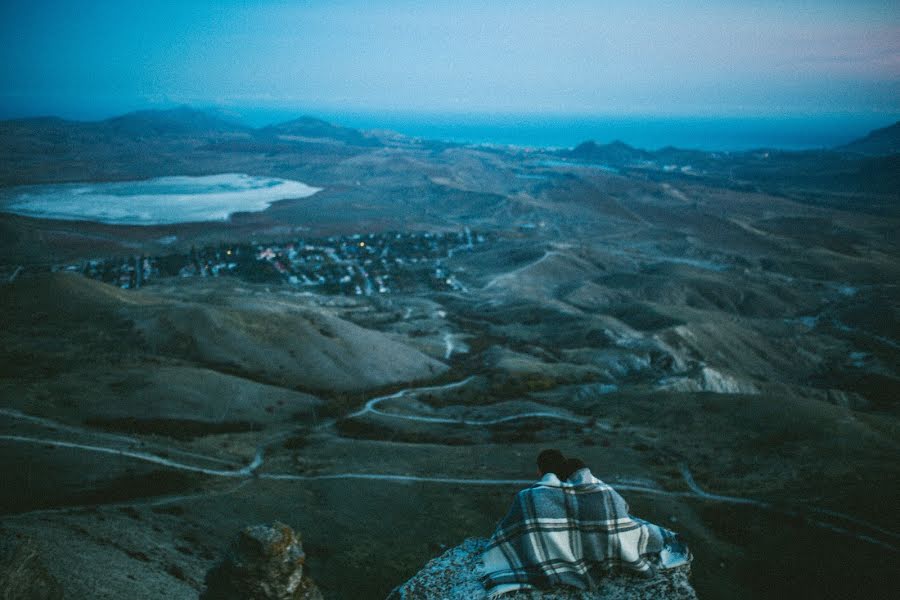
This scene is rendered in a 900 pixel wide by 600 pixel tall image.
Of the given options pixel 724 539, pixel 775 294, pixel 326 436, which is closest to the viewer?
pixel 724 539

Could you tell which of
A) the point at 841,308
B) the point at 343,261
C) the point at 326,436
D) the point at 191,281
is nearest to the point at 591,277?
the point at 841,308

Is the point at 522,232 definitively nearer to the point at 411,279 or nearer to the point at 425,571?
the point at 411,279

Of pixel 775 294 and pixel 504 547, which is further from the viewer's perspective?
pixel 775 294

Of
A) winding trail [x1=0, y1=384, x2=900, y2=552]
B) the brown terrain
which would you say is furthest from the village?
winding trail [x1=0, y1=384, x2=900, y2=552]

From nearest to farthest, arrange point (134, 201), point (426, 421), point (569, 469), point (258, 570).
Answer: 1. point (258, 570)
2. point (569, 469)
3. point (426, 421)
4. point (134, 201)

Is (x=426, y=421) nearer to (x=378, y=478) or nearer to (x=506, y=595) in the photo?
(x=378, y=478)

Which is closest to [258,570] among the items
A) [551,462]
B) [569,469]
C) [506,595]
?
[506,595]

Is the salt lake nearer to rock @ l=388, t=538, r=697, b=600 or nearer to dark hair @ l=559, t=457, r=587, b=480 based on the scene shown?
rock @ l=388, t=538, r=697, b=600
